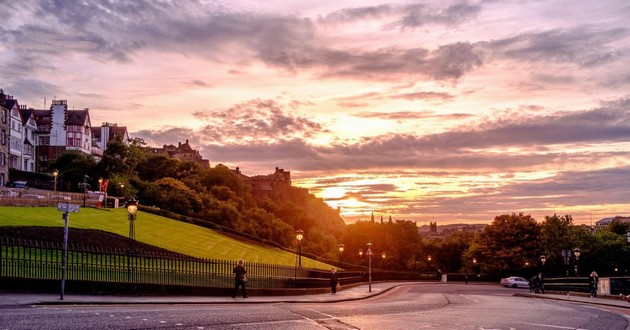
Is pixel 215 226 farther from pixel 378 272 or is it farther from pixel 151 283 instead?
pixel 151 283

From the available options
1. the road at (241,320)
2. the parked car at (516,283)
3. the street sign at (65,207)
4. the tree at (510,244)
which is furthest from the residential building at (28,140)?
the road at (241,320)

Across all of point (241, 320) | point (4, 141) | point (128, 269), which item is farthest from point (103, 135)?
point (241, 320)

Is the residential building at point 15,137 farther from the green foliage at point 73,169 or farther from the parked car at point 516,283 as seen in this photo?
the parked car at point 516,283

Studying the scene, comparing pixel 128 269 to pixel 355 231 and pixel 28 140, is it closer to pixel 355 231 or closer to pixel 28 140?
pixel 28 140

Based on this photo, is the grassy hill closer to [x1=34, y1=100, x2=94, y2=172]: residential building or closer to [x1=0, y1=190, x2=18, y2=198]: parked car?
[x1=0, y1=190, x2=18, y2=198]: parked car

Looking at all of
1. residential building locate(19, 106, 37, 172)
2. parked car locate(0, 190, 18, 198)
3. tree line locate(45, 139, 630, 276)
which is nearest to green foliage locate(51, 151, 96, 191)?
tree line locate(45, 139, 630, 276)

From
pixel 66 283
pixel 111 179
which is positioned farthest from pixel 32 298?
pixel 111 179

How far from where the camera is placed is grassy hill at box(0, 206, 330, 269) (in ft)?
174

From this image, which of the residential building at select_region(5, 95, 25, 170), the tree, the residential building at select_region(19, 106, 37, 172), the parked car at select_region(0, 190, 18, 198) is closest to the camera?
the parked car at select_region(0, 190, 18, 198)

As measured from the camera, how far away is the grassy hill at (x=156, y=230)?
174 ft

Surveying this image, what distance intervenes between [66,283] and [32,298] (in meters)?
3.17

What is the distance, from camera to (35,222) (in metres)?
49.9

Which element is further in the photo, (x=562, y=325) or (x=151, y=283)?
(x=151, y=283)

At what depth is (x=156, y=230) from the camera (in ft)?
216
